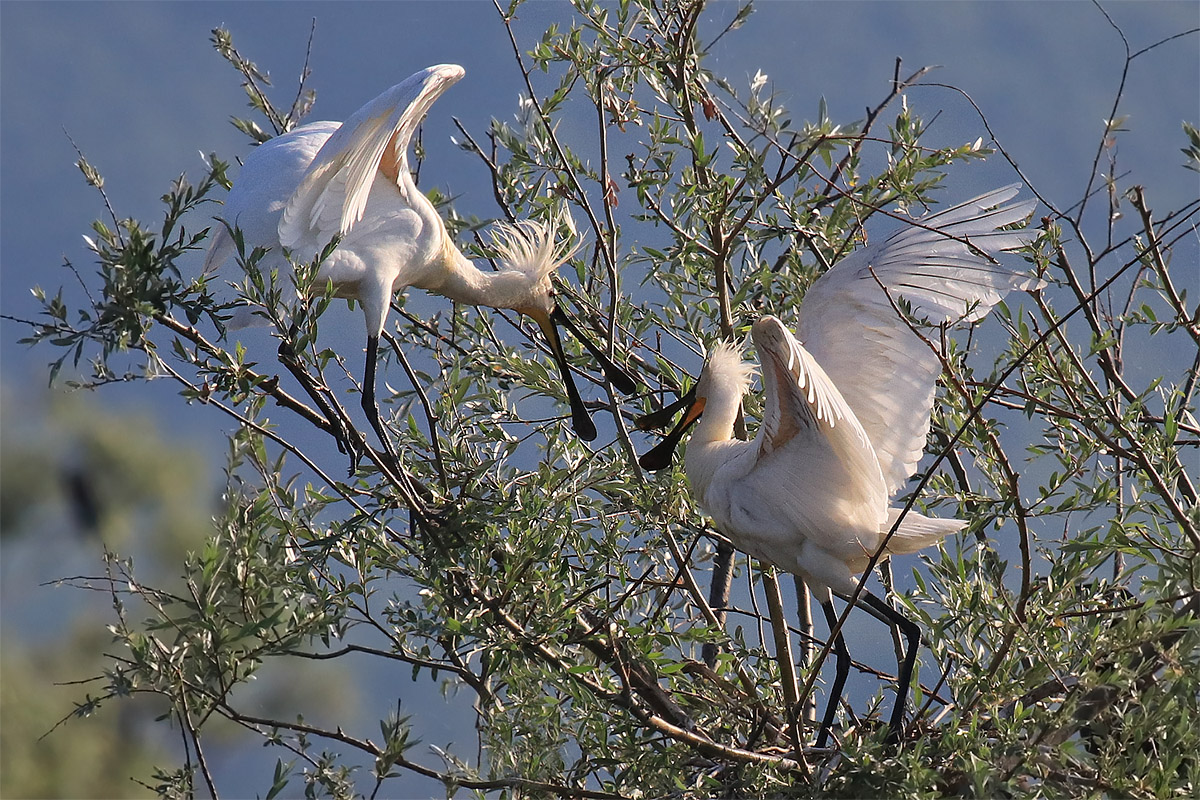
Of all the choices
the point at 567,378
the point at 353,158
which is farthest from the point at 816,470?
the point at 353,158

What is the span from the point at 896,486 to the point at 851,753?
→ 94cm

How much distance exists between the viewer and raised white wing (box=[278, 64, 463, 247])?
9.20 feet

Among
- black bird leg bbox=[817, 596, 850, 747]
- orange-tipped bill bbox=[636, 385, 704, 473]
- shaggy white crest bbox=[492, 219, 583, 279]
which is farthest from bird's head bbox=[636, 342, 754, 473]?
shaggy white crest bbox=[492, 219, 583, 279]

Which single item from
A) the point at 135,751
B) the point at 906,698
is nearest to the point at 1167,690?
the point at 906,698

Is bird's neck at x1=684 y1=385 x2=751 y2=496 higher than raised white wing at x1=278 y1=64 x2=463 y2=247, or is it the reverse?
raised white wing at x1=278 y1=64 x2=463 y2=247

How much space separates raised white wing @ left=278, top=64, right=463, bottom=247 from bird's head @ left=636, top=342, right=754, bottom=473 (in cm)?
94

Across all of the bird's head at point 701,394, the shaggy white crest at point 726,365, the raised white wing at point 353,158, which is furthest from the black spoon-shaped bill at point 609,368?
the raised white wing at point 353,158

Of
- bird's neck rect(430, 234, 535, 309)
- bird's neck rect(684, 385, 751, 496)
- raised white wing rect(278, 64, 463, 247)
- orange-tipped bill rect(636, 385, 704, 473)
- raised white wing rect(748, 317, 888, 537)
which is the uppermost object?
bird's neck rect(430, 234, 535, 309)

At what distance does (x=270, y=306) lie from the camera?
2.25m

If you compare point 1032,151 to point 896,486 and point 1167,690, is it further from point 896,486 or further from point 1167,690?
point 1167,690

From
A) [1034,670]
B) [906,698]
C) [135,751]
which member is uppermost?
[135,751]

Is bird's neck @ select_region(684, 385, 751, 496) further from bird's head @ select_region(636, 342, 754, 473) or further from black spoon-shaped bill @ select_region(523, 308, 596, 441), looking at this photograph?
black spoon-shaped bill @ select_region(523, 308, 596, 441)

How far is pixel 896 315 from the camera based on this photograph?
290 cm

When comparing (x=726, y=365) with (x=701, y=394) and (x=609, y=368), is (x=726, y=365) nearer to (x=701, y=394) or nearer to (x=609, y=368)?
(x=701, y=394)
